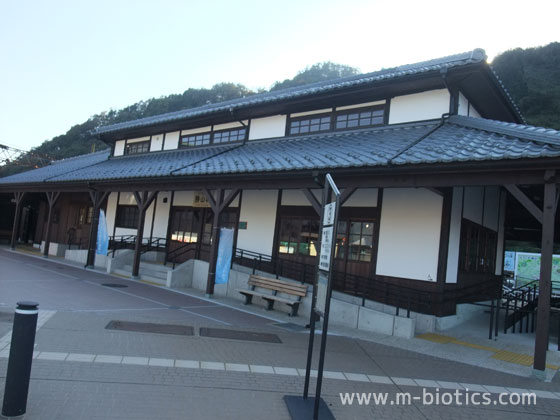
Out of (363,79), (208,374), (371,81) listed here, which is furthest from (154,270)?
(208,374)

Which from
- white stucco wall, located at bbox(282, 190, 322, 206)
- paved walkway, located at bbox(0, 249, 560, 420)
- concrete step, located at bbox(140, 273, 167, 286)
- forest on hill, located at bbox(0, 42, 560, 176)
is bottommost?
concrete step, located at bbox(140, 273, 167, 286)

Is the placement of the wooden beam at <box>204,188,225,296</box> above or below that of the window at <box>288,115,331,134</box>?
below

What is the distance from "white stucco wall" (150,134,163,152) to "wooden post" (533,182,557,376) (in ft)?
52.9

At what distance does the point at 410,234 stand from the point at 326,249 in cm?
644

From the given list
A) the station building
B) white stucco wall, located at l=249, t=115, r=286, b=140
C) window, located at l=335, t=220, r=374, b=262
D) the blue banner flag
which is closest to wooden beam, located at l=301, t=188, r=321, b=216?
the station building

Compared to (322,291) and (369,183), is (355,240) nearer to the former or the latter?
(369,183)

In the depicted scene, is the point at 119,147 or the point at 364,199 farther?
the point at 119,147

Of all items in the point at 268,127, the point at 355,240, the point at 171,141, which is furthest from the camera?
the point at 171,141

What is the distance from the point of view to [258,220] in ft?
45.0

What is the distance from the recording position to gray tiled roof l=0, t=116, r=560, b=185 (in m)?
7.33

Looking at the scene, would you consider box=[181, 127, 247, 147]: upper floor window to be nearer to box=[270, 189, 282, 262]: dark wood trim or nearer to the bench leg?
box=[270, 189, 282, 262]: dark wood trim

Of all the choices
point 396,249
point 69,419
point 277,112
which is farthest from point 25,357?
point 277,112

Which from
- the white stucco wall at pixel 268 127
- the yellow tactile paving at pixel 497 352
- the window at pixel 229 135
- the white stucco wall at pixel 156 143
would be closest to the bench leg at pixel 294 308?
the yellow tactile paving at pixel 497 352

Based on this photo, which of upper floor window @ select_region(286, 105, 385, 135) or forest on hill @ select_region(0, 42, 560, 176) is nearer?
upper floor window @ select_region(286, 105, 385, 135)
